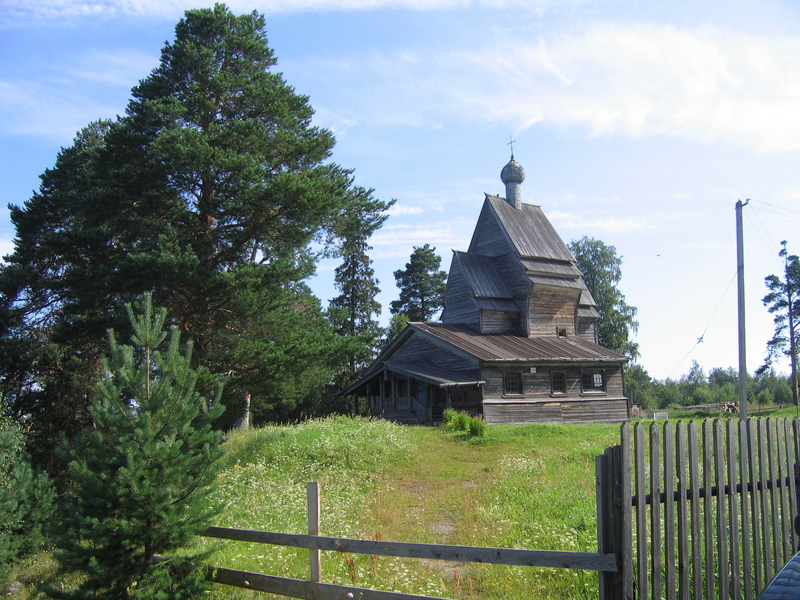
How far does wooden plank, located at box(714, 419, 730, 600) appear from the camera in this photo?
19.0ft

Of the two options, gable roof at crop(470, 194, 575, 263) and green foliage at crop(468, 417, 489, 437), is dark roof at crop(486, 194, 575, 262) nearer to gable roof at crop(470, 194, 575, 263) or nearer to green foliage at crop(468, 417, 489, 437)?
gable roof at crop(470, 194, 575, 263)

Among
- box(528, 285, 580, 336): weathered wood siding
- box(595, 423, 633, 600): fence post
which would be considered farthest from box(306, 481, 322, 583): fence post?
box(528, 285, 580, 336): weathered wood siding

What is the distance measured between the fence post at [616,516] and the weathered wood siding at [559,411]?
74.1 feet

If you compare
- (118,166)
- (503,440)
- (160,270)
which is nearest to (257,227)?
(160,270)

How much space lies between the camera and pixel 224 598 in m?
7.82

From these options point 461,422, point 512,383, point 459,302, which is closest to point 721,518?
point 461,422

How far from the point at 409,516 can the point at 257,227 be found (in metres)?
14.0

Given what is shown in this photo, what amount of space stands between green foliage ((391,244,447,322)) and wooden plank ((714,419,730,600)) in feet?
163

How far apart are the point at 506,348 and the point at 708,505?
25166 mm

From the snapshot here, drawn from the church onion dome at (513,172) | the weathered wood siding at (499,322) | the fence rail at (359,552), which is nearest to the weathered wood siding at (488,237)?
the church onion dome at (513,172)

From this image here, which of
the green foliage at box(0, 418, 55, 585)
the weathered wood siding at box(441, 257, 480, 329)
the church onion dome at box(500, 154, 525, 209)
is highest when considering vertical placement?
the church onion dome at box(500, 154, 525, 209)

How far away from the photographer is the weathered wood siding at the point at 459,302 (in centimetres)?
3400

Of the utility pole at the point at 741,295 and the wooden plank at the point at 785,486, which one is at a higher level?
the utility pole at the point at 741,295

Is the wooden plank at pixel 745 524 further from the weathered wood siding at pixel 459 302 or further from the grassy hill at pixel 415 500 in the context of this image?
the weathered wood siding at pixel 459 302
